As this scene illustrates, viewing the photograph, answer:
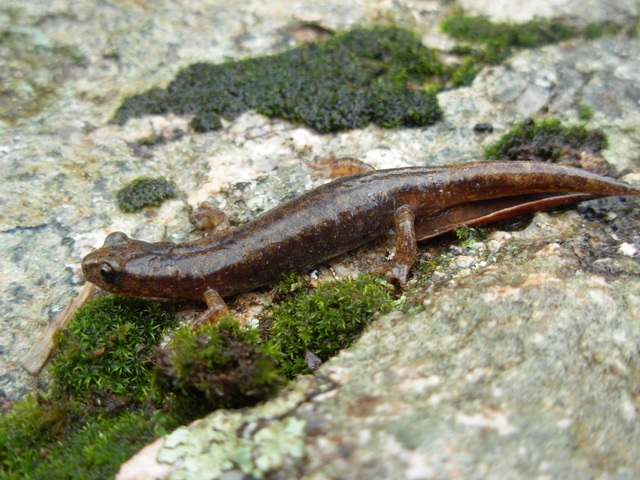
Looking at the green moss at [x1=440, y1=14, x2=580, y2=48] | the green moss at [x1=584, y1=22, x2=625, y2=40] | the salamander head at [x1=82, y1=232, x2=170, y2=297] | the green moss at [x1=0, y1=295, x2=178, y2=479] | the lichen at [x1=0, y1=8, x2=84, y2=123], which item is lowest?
the green moss at [x1=0, y1=295, x2=178, y2=479]

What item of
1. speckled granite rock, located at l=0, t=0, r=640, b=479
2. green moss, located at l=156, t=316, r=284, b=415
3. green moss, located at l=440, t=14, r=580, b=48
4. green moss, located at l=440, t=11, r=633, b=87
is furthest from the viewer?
green moss, located at l=440, t=14, r=580, b=48

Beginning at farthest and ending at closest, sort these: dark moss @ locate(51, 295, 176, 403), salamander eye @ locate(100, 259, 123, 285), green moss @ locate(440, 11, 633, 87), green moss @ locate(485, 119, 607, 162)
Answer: green moss @ locate(440, 11, 633, 87), green moss @ locate(485, 119, 607, 162), salamander eye @ locate(100, 259, 123, 285), dark moss @ locate(51, 295, 176, 403)

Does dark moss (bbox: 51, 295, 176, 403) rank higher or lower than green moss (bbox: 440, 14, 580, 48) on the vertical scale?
lower

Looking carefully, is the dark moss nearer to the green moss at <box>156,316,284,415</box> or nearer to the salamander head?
the salamander head

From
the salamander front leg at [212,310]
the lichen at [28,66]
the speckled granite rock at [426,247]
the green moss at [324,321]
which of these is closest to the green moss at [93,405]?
the salamander front leg at [212,310]

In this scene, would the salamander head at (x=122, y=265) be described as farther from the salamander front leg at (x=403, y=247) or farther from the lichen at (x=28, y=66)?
the lichen at (x=28, y=66)

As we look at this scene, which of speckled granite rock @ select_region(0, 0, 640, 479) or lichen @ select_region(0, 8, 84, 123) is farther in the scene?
lichen @ select_region(0, 8, 84, 123)

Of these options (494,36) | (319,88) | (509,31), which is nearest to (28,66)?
(319,88)

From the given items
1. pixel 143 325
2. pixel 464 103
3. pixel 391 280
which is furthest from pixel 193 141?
pixel 464 103

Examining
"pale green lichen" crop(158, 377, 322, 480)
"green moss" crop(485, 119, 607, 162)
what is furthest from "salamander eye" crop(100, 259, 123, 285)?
"green moss" crop(485, 119, 607, 162)
